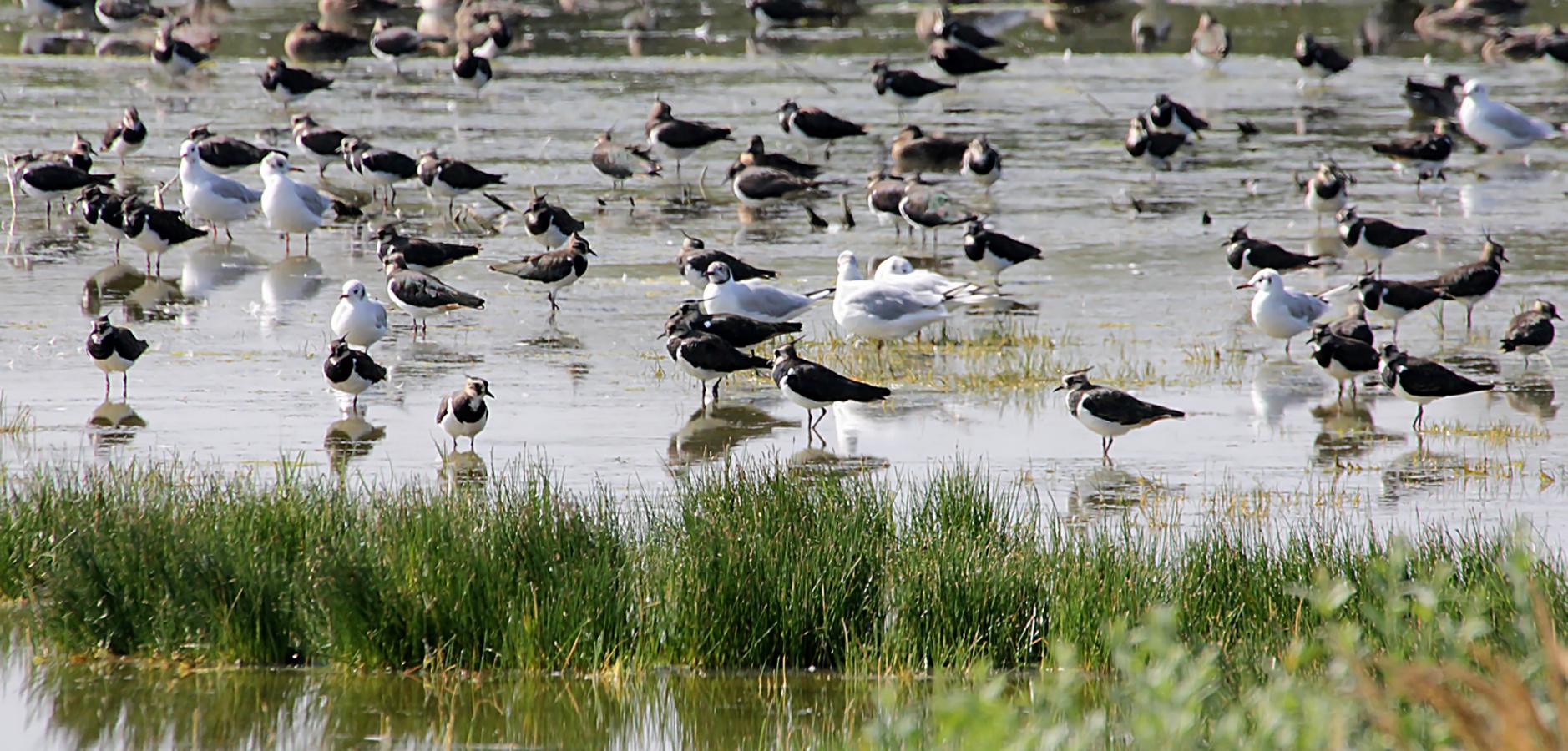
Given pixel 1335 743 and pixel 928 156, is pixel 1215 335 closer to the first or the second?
pixel 928 156

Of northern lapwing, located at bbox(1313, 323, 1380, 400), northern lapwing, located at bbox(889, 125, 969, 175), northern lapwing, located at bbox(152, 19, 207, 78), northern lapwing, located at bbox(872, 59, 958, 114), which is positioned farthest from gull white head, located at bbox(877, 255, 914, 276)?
northern lapwing, located at bbox(152, 19, 207, 78)

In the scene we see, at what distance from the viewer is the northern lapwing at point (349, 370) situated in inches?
465

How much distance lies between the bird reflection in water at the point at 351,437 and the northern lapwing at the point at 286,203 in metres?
6.09

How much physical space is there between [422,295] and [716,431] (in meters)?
3.47

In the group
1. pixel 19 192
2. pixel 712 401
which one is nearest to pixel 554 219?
pixel 712 401

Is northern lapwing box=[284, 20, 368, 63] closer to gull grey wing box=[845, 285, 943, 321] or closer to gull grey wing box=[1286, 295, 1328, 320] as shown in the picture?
gull grey wing box=[845, 285, 943, 321]

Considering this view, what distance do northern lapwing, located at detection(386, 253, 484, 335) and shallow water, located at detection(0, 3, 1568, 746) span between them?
0.90ft

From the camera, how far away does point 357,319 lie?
43.3 ft

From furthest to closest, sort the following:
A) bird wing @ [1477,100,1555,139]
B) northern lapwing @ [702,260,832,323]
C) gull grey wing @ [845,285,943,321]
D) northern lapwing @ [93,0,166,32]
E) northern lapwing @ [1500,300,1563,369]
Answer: northern lapwing @ [93,0,166,32] → bird wing @ [1477,100,1555,139] → northern lapwing @ [702,260,832,323] → gull grey wing @ [845,285,943,321] → northern lapwing @ [1500,300,1563,369]

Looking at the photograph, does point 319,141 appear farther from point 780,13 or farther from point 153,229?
point 780,13

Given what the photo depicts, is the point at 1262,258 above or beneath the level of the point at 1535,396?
above

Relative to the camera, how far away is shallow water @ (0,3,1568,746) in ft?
36.2

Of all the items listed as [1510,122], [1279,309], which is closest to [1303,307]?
[1279,309]

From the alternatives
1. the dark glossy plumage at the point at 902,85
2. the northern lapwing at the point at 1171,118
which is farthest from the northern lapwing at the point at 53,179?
the northern lapwing at the point at 1171,118
